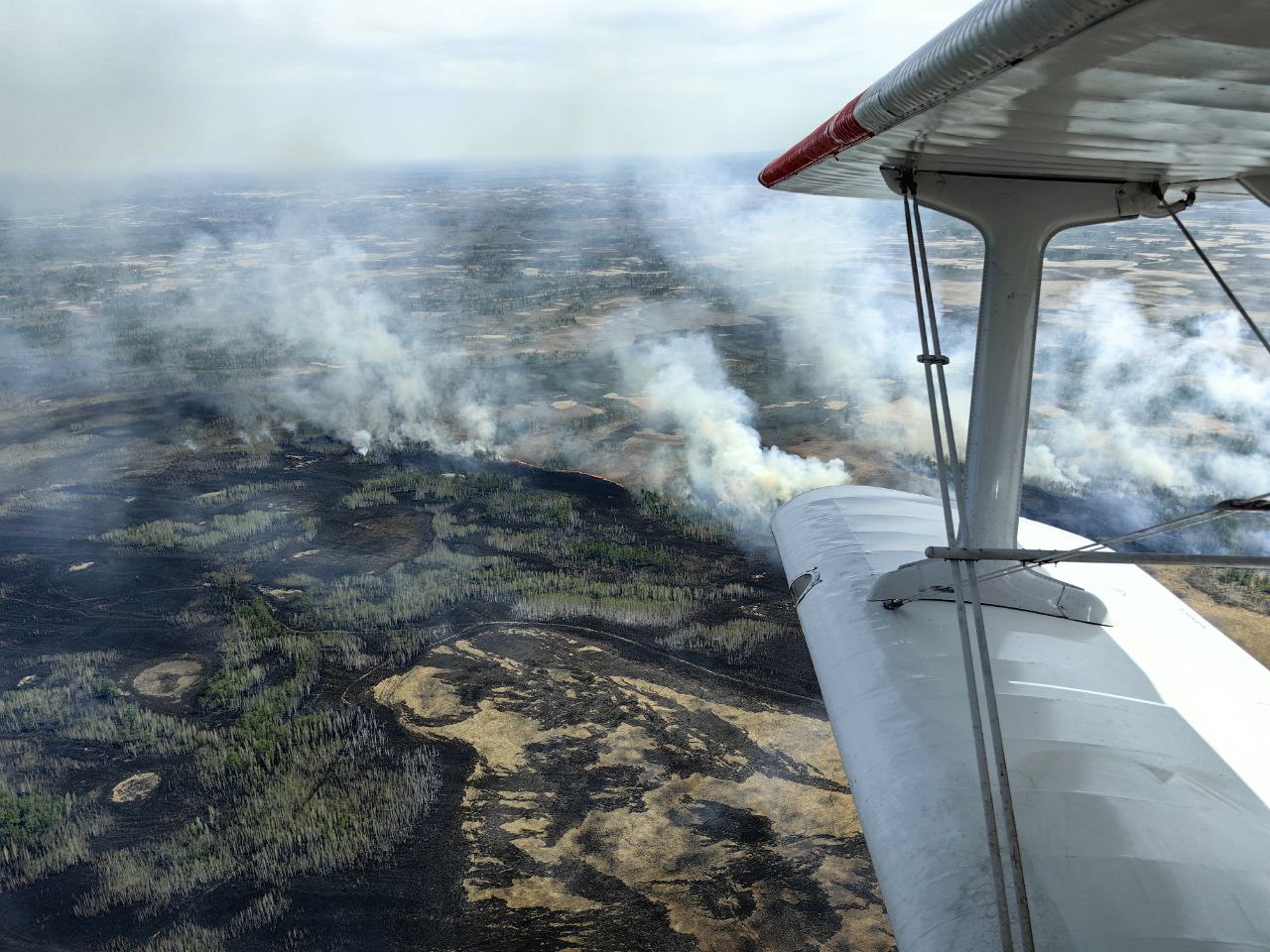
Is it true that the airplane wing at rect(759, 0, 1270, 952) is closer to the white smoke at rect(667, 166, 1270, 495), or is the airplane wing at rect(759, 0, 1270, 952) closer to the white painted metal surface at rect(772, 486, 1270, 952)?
the white painted metal surface at rect(772, 486, 1270, 952)

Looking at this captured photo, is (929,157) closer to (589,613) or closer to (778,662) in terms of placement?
(778,662)

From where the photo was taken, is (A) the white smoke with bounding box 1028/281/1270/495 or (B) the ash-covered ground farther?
(A) the white smoke with bounding box 1028/281/1270/495

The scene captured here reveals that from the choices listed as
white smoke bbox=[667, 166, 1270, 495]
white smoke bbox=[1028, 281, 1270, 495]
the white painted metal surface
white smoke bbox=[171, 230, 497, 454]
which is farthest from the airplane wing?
white smoke bbox=[171, 230, 497, 454]

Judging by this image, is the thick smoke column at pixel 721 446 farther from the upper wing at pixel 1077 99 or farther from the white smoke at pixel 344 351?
the upper wing at pixel 1077 99

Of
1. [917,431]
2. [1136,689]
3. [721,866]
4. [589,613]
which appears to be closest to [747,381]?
[917,431]

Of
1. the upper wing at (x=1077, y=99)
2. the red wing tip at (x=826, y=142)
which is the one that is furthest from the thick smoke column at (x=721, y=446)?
the upper wing at (x=1077, y=99)

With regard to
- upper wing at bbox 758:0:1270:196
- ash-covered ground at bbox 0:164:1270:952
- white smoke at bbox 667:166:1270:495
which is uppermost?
upper wing at bbox 758:0:1270:196

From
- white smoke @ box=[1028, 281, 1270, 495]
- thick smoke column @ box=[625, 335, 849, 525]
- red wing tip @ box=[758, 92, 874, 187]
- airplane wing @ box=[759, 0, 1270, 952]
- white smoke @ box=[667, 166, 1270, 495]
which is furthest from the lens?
white smoke @ box=[667, 166, 1270, 495]
